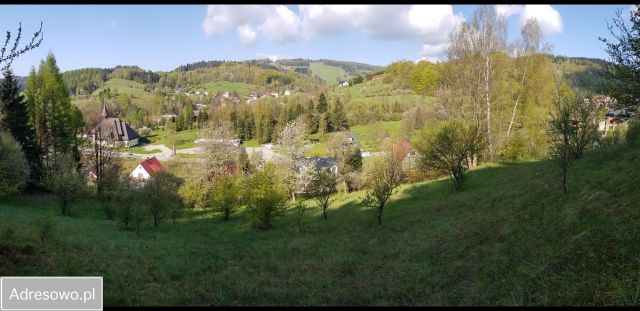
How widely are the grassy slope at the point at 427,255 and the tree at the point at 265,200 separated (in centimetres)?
250

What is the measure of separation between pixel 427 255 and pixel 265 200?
42.2ft

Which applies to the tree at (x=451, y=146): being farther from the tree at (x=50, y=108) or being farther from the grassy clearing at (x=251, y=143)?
the grassy clearing at (x=251, y=143)

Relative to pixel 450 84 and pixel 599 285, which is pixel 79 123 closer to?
pixel 450 84

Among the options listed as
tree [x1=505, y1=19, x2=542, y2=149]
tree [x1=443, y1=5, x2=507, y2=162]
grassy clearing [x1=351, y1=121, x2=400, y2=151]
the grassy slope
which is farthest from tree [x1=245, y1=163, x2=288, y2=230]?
grassy clearing [x1=351, y1=121, x2=400, y2=151]

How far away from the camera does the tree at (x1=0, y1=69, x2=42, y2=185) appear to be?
3472 cm

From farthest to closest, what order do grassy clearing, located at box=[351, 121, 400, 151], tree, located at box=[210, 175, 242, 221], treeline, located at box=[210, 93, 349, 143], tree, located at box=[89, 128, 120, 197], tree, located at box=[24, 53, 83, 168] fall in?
treeline, located at box=[210, 93, 349, 143] < grassy clearing, located at box=[351, 121, 400, 151] < tree, located at box=[24, 53, 83, 168] < tree, located at box=[89, 128, 120, 197] < tree, located at box=[210, 175, 242, 221]

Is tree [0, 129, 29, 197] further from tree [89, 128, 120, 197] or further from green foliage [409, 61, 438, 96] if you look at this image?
green foliage [409, 61, 438, 96]

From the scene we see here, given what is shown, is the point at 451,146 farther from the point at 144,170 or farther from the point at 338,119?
the point at 338,119

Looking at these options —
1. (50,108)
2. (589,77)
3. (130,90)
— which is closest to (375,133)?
(589,77)

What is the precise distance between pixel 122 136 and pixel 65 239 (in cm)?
9117

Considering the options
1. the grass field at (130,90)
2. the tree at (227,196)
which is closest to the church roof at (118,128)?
the grass field at (130,90)

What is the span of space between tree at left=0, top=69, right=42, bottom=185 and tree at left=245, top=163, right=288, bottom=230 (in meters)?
24.5

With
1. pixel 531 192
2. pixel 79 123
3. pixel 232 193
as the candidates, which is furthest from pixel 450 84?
pixel 79 123

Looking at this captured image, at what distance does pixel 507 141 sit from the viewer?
99.1ft
